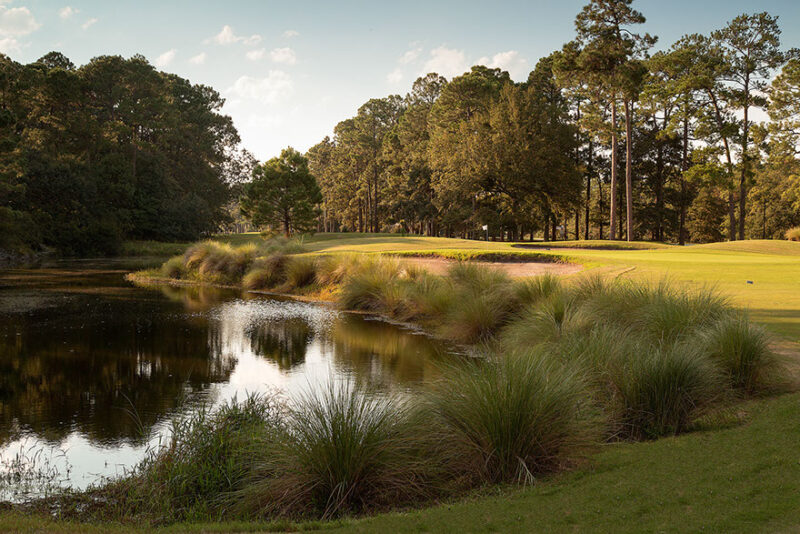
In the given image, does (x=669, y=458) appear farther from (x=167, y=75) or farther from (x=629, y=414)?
(x=167, y=75)

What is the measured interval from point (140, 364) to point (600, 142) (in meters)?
46.8

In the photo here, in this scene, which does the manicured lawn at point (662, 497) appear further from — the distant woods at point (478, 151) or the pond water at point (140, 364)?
the distant woods at point (478, 151)

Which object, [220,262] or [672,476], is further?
[220,262]

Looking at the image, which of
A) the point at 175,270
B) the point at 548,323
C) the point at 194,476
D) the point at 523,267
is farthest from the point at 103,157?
the point at 194,476

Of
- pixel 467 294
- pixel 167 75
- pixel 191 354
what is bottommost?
pixel 191 354

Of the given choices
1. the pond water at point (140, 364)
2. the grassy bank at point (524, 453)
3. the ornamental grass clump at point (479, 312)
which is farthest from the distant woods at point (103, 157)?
the grassy bank at point (524, 453)

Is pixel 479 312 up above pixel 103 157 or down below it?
below

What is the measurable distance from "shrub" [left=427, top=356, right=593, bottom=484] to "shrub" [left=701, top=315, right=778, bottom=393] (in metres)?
2.52

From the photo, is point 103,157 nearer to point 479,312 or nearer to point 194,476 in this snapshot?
point 479,312

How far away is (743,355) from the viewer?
260 inches

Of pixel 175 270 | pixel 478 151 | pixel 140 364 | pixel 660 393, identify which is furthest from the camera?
pixel 478 151

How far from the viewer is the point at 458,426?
5004 mm

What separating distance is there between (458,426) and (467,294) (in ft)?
25.3

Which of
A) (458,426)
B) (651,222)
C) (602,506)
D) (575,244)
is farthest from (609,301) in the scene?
(651,222)
